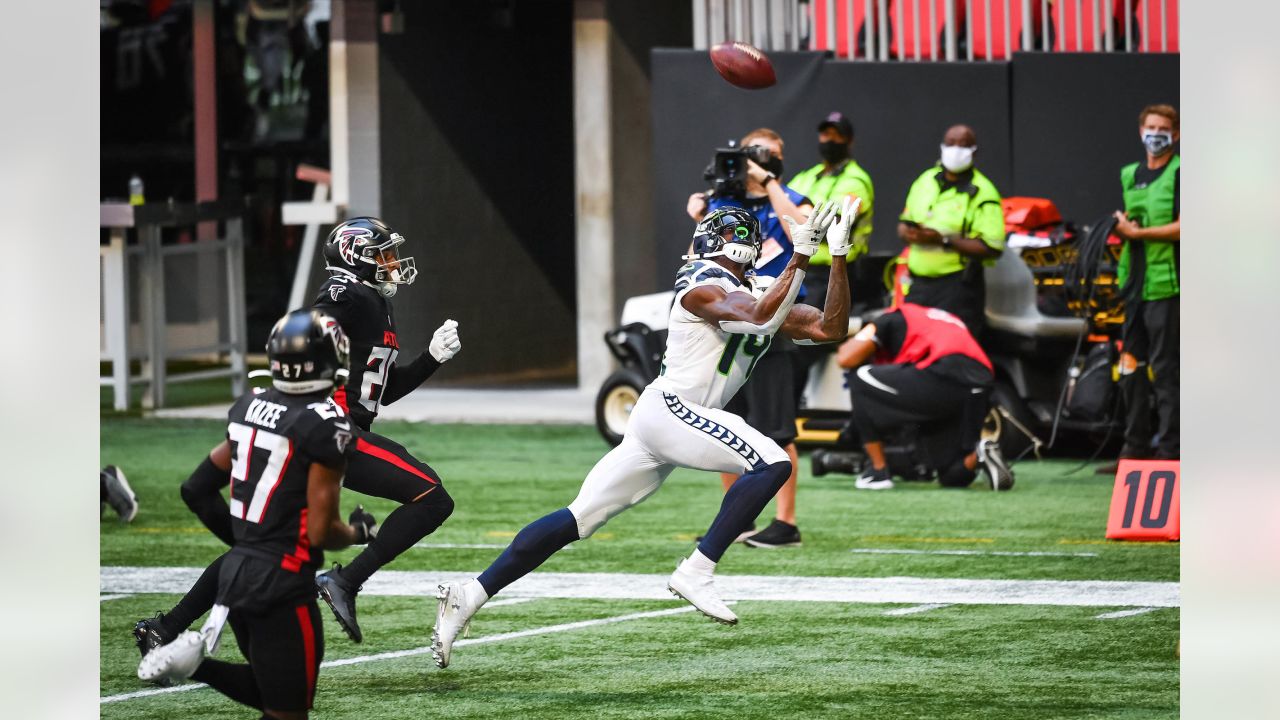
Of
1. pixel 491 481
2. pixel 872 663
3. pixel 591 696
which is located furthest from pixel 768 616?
pixel 491 481

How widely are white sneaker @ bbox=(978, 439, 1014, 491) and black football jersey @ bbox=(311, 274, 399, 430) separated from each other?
18.7ft

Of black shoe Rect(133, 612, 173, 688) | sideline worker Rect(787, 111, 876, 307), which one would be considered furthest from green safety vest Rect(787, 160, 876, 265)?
black shoe Rect(133, 612, 173, 688)

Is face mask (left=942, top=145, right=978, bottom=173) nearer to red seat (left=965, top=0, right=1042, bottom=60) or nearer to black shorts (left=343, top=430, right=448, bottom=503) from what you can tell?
red seat (left=965, top=0, right=1042, bottom=60)

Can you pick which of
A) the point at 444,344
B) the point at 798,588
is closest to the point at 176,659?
the point at 444,344

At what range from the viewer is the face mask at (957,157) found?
13.2 meters

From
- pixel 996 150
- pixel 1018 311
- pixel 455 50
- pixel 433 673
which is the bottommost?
pixel 433 673

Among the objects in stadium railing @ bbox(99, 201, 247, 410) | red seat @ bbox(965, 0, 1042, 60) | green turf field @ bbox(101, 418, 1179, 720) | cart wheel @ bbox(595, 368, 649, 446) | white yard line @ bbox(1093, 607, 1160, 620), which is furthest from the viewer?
stadium railing @ bbox(99, 201, 247, 410)

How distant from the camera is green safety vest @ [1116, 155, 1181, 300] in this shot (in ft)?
39.1

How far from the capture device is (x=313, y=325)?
5.82 metres

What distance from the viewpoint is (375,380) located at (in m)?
7.91

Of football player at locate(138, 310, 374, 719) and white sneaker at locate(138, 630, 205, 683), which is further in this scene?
football player at locate(138, 310, 374, 719)

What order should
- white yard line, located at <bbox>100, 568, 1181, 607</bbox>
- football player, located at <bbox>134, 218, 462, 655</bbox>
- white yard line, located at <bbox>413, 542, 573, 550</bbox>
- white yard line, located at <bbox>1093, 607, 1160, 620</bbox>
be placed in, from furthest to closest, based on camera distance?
white yard line, located at <bbox>413, 542, 573, 550</bbox>
white yard line, located at <bbox>100, 568, 1181, 607</bbox>
white yard line, located at <bbox>1093, 607, 1160, 620</bbox>
football player, located at <bbox>134, 218, 462, 655</bbox>
